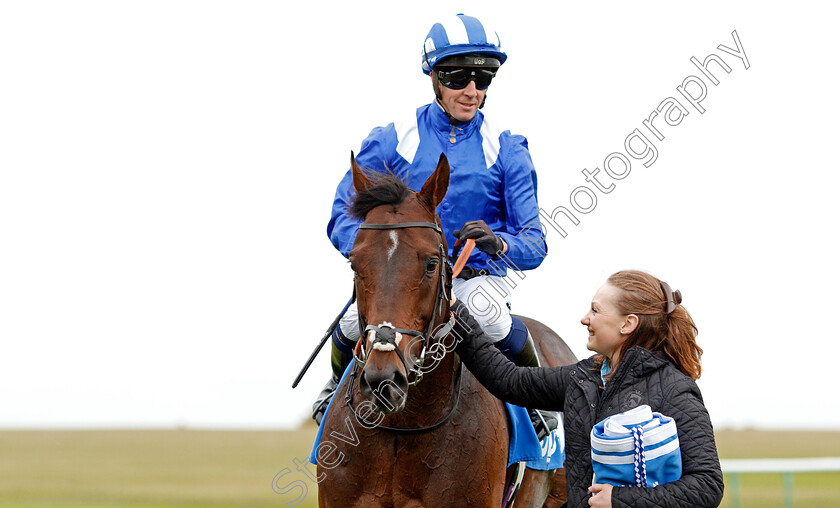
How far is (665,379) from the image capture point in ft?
10.8

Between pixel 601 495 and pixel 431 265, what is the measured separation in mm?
1134

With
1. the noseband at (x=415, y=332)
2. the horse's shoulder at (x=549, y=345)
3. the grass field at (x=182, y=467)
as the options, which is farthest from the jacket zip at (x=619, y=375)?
the grass field at (x=182, y=467)

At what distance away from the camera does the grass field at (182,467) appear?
51.9 feet

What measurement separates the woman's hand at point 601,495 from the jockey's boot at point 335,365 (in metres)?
1.67

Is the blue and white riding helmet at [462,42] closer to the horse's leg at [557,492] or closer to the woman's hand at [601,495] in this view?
the woman's hand at [601,495]

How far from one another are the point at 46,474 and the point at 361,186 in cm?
1838

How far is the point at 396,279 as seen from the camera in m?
3.60

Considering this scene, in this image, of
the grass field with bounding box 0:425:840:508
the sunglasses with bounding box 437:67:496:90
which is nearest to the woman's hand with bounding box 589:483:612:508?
the sunglasses with bounding box 437:67:496:90

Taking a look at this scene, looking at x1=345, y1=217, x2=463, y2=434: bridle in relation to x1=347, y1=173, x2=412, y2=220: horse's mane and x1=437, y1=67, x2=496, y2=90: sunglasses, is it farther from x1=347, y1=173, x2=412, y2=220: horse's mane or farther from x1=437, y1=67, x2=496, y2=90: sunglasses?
x1=437, y1=67, x2=496, y2=90: sunglasses

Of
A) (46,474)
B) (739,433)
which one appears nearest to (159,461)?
(46,474)

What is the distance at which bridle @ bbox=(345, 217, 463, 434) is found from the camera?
11.4ft

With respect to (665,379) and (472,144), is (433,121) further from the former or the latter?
(665,379)

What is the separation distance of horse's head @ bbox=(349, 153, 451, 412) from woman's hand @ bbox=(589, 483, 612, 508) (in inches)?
30.2

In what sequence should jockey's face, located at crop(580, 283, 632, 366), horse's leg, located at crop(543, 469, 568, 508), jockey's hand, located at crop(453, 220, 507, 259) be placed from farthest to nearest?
horse's leg, located at crop(543, 469, 568, 508)
jockey's hand, located at crop(453, 220, 507, 259)
jockey's face, located at crop(580, 283, 632, 366)
